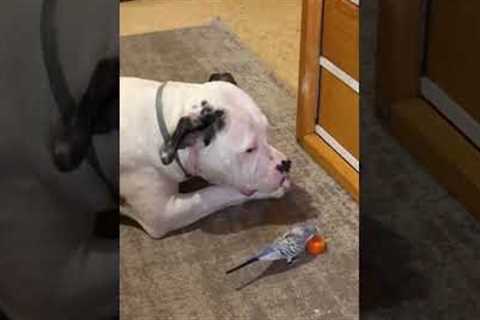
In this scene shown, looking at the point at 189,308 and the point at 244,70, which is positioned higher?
the point at 244,70

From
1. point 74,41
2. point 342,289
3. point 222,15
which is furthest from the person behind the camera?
point 342,289

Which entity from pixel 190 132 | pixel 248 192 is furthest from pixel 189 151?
pixel 248 192

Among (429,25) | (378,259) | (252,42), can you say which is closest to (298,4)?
(252,42)

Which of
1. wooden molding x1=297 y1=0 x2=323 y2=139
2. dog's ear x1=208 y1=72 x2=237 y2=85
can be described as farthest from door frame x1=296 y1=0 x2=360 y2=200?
dog's ear x1=208 y1=72 x2=237 y2=85

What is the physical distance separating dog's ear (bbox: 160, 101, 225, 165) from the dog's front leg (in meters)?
0.07

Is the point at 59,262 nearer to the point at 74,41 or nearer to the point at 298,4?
the point at 74,41

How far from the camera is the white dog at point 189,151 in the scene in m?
0.69

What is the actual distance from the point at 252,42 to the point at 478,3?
29 cm

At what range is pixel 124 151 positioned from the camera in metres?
0.67

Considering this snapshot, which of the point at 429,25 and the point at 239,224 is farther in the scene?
the point at 239,224

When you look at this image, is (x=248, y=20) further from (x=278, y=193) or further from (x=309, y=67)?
(x=278, y=193)

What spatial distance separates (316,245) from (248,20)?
10.8 inches

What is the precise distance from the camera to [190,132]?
2.42 ft

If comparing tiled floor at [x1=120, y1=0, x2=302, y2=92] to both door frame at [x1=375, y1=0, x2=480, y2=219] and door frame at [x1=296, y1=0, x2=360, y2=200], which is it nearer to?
→ door frame at [x1=296, y1=0, x2=360, y2=200]
